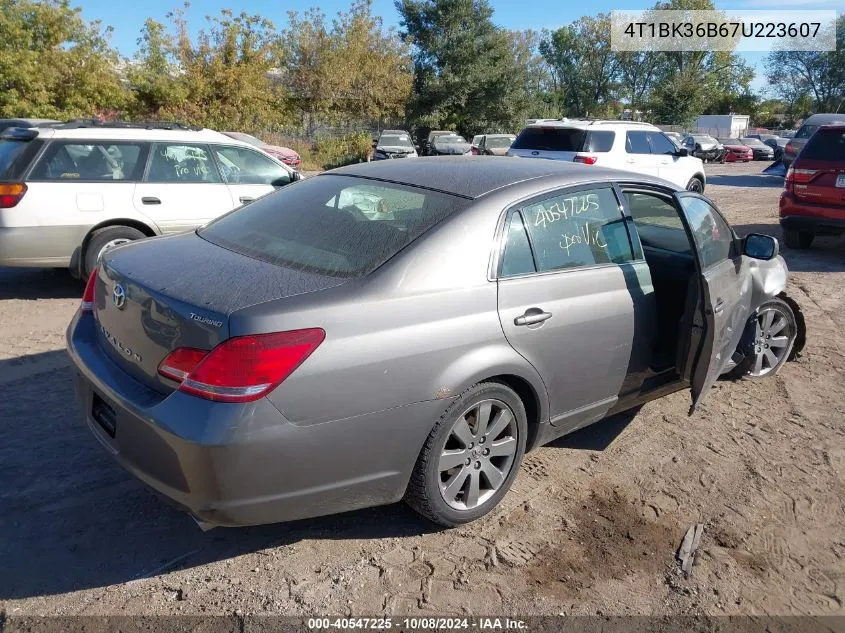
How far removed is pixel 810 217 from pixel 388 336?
8588 millimetres

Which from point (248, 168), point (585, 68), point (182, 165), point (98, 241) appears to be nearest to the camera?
point (98, 241)

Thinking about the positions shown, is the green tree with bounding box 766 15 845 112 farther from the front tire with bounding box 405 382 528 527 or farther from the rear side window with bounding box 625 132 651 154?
the front tire with bounding box 405 382 528 527

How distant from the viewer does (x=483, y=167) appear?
3826mm

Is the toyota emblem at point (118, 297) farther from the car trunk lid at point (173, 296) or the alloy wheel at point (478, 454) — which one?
the alloy wheel at point (478, 454)

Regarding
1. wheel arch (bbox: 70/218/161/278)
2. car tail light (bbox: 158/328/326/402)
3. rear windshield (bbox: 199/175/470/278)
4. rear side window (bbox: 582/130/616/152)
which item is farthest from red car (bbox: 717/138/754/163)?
car tail light (bbox: 158/328/326/402)

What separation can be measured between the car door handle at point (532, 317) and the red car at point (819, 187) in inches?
300

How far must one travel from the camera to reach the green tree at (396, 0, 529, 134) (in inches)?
1497

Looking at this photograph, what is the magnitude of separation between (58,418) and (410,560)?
238 cm

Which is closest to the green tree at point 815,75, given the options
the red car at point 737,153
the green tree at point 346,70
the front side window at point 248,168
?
the red car at point 737,153

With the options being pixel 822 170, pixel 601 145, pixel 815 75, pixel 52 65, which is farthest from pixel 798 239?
pixel 815 75

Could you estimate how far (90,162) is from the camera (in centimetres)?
662

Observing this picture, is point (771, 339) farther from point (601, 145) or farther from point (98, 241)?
point (601, 145)

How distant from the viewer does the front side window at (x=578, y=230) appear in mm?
3443

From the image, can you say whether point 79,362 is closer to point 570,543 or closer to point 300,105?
point 570,543
